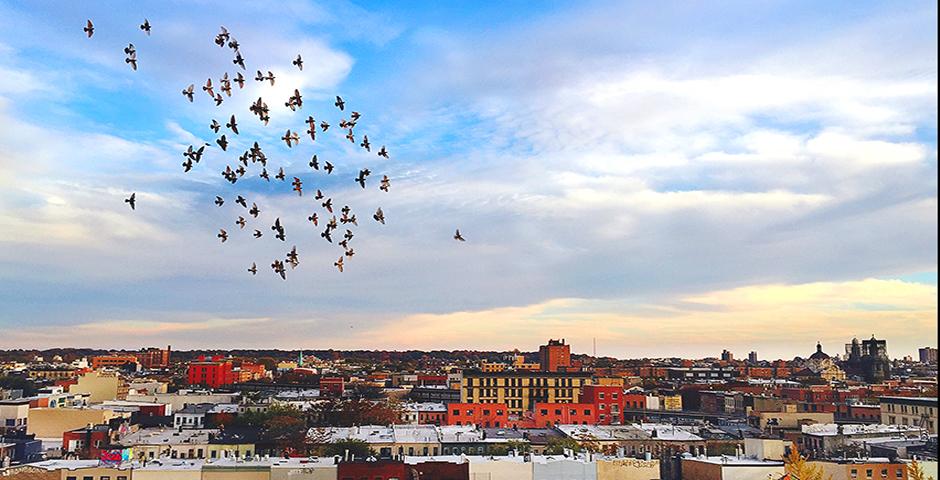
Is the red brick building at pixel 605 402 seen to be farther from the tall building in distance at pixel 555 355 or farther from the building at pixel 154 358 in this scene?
the building at pixel 154 358

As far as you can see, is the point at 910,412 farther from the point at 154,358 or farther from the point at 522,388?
the point at 154,358

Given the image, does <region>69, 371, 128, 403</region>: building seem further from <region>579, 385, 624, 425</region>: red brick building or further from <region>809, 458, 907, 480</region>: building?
<region>809, 458, 907, 480</region>: building

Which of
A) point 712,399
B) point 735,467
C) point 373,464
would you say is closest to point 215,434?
point 373,464

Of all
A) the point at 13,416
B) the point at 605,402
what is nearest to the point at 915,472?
the point at 605,402

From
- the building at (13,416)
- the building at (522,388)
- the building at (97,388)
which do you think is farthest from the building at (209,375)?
the building at (13,416)

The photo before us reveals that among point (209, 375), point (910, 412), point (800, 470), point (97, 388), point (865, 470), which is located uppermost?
point (209, 375)

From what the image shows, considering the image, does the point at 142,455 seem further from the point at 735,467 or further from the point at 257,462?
the point at 735,467
